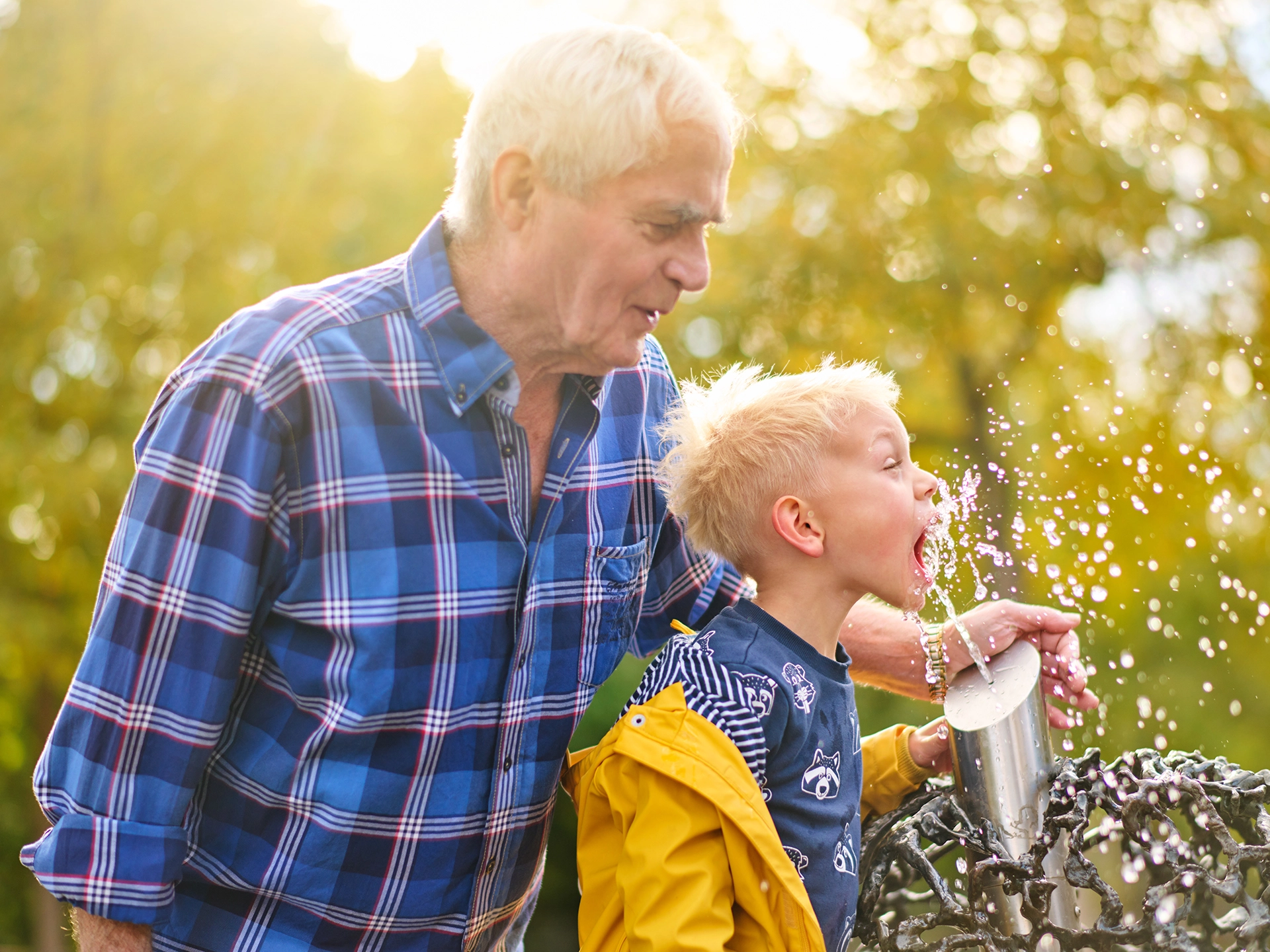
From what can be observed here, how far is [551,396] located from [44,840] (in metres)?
1.00

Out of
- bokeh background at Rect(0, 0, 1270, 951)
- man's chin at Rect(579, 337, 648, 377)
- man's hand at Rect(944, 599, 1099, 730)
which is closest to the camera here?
man's chin at Rect(579, 337, 648, 377)

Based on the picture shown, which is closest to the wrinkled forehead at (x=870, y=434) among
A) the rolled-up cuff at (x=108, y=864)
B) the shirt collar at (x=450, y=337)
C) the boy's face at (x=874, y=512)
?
the boy's face at (x=874, y=512)

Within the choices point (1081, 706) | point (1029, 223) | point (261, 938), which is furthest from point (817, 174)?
point (261, 938)

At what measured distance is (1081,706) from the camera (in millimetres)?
2020

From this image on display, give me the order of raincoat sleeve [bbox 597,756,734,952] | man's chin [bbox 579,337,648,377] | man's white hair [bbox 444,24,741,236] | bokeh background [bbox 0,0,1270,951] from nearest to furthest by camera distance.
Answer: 1. raincoat sleeve [bbox 597,756,734,952]
2. man's white hair [bbox 444,24,741,236]
3. man's chin [bbox 579,337,648,377]
4. bokeh background [bbox 0,0,1270,951]

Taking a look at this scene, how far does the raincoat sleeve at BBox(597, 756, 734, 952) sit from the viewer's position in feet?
4.97

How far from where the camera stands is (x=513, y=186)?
1737 millimetres

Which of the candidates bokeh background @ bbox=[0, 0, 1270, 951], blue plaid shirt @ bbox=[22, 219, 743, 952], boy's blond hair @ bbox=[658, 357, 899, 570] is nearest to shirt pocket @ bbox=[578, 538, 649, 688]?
blue plaid shirt @ bbox=[22, 219, 743, 952]

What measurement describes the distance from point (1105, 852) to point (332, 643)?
1.35 metres

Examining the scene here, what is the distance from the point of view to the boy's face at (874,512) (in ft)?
6.17

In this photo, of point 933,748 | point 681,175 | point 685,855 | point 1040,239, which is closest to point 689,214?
point 681,175

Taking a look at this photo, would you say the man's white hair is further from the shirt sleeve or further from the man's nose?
the shirt sleeve

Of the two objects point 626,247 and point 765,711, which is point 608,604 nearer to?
point 765,711

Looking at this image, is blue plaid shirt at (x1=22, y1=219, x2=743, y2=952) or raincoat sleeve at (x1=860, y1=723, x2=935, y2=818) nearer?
blue plaid shirt at (x1=22, y1=219, x2=743, y2=952)
